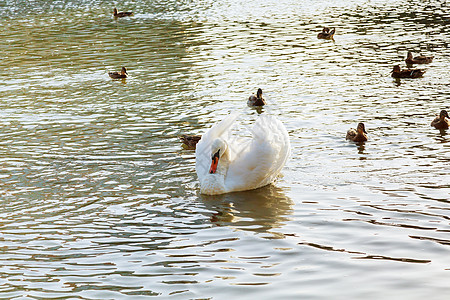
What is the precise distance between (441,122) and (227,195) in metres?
4.80

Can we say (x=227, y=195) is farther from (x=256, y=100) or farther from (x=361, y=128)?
(x=256, y=100)

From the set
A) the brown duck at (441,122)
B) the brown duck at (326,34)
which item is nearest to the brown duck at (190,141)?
the brown duck at (441,122)

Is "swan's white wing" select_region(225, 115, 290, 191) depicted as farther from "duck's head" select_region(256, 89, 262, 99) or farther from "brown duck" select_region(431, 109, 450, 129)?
"duck's head" select_region(256, 89, 262, 99)

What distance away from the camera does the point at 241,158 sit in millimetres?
10875

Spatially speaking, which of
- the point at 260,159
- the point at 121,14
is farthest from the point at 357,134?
the point at 121,14

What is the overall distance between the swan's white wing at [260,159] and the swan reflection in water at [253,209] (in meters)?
0.20

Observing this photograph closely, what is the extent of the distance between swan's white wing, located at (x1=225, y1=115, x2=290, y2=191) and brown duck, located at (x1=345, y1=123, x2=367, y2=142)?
2.13 meters

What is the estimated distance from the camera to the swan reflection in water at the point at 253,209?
30.4 feet

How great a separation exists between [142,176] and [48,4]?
30.0 m

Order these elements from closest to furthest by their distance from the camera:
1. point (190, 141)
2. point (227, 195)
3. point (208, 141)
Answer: point (227, 195) → point (208, 141) → point (190, 141)

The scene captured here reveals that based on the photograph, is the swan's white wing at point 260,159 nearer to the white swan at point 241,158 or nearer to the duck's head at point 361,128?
the white swan at point 241,158

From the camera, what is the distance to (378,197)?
32.0ft

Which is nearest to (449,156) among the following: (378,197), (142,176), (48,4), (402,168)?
(402,168)

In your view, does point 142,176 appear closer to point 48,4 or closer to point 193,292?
point 193,292
